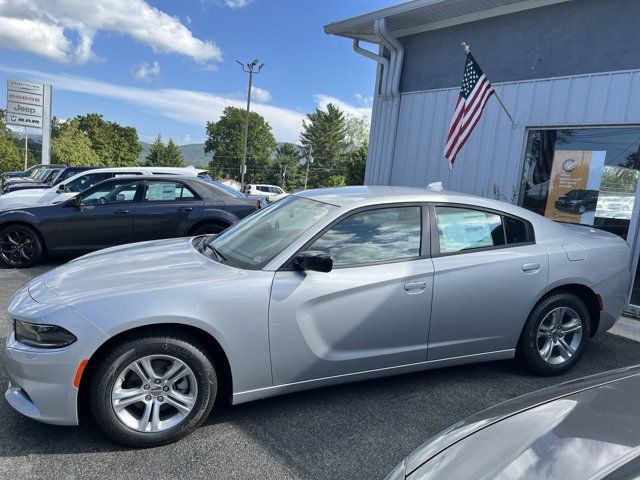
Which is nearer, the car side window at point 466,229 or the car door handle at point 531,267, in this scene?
the car side window at point 466,229

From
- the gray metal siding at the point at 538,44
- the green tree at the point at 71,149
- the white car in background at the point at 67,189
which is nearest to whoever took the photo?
the gray metal siding at the point at 538,44

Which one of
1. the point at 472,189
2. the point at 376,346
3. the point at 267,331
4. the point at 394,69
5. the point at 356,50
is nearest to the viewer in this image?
the point at 267,331

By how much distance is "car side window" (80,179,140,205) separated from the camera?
7.29m

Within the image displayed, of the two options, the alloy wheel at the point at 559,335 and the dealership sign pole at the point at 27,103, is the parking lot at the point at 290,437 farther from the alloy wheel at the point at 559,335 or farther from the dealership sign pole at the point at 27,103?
the dealership sign pole at the point at 27,103

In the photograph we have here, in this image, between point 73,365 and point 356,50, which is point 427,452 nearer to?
point 73,365

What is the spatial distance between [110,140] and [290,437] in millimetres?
90893

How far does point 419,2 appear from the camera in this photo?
761cm

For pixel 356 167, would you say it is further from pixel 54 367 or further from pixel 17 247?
pixel 54 367

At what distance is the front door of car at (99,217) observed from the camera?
7.08 metres

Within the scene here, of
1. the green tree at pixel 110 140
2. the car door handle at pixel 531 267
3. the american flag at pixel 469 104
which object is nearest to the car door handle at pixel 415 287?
the car door handle at pixel 531 267

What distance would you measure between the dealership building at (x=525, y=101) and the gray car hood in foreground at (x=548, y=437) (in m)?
5.29

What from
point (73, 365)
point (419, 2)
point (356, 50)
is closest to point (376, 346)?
point (73, 365)

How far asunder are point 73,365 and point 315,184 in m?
78.3

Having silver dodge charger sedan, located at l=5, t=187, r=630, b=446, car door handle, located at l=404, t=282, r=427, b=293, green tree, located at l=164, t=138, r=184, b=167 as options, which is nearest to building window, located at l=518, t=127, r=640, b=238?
silver dodge charger sedan, located at l=5, t=187, r=630, b=446
